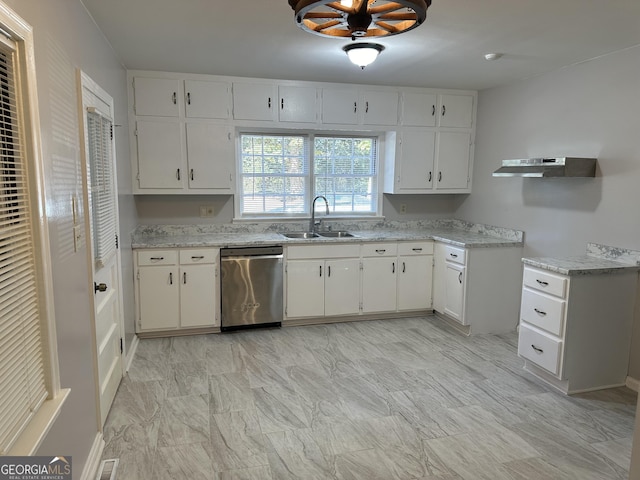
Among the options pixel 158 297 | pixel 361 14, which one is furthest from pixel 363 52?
pixel 158 297

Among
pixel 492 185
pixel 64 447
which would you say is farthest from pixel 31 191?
pixel 492 185

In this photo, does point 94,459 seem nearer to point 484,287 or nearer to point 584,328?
point 584,328

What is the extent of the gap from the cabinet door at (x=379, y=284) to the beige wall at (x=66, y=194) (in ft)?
9.01

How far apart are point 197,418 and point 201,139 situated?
254cm

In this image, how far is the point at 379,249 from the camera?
14.6 feet

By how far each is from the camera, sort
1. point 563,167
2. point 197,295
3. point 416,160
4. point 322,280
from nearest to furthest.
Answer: point 563,167
point 197,295
point 322,280
point 416,160

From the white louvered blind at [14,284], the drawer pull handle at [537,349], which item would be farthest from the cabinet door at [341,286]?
the white louvered blind at [14,284]

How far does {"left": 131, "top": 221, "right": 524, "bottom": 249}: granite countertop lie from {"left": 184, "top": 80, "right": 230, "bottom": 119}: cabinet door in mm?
1166

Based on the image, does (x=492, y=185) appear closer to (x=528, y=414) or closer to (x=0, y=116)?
(x=528, y=414)

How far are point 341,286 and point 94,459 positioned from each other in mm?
2648

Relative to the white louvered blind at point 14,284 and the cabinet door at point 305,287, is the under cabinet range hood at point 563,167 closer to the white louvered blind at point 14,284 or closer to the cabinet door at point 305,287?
the cabinet door at point 305,287

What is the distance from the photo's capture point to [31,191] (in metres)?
1.47

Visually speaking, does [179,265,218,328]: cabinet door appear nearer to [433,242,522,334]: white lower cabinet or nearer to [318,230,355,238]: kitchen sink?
[318,230,355,238]: kitchen sink

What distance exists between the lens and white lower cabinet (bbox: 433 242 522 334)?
4.14 meters
